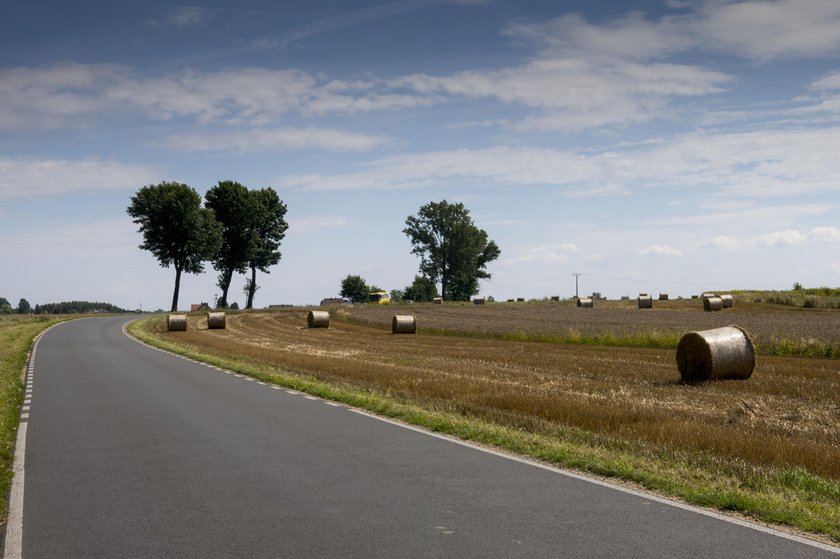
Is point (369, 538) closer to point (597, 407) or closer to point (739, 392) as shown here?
point (597, 407)

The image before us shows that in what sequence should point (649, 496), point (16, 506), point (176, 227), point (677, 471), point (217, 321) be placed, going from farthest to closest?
point (176, 227), point (217, 321), point (677, 471), point (649, 496), point (16, 506)

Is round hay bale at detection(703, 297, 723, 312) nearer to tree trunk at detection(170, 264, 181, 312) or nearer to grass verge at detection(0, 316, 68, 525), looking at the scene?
grass verge at detection(0, 316, 68, 525)

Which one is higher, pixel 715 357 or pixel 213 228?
pixel 213 228

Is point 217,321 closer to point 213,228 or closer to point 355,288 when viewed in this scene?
point 213,228

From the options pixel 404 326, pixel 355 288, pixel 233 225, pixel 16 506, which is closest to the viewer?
pixel 16 506

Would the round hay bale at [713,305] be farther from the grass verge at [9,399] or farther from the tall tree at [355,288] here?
the tall tree at [355,288]

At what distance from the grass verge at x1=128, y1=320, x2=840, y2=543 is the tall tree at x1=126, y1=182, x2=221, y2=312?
8019cm

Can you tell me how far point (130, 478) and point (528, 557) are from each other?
501cm

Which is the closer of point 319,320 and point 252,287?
point 319,320

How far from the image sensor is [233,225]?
99812mm

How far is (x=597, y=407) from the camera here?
46.0 ft

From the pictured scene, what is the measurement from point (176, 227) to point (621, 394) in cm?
8210

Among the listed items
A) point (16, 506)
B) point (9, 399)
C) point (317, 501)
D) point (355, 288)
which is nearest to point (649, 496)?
point (317, 501)

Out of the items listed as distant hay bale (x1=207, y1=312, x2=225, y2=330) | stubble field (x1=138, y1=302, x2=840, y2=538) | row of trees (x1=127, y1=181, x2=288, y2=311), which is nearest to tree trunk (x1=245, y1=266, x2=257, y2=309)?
row of trees (x1=127, y1=181, x2=288, y2=311)
